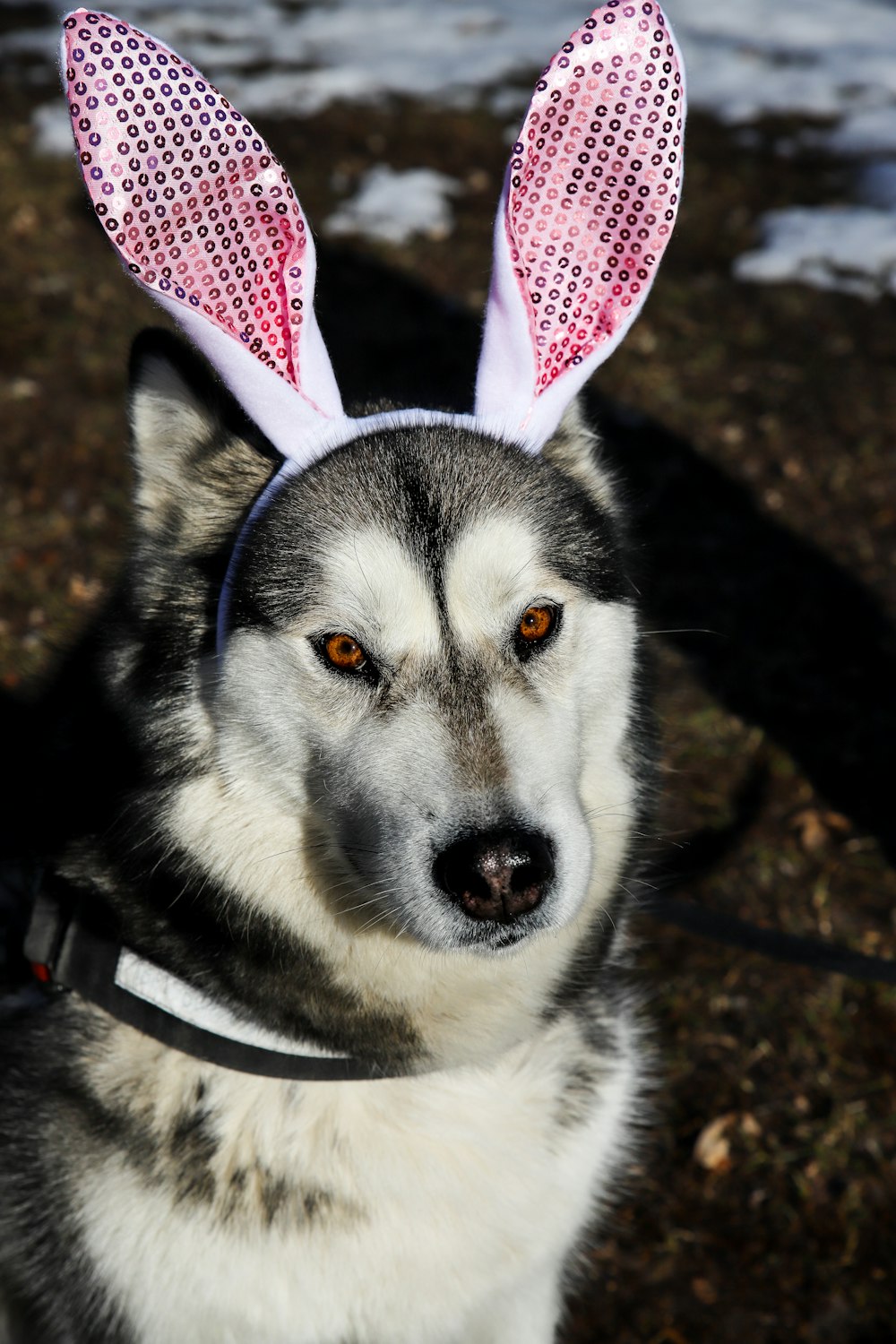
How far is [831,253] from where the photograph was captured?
299 inches

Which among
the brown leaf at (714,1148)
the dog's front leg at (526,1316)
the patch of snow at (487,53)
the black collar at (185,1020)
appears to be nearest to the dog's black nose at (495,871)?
the black collar at (185,1020)

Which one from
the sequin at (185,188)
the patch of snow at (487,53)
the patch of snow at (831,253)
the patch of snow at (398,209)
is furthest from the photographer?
the patch of snow at (487,53)

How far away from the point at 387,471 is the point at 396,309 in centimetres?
563

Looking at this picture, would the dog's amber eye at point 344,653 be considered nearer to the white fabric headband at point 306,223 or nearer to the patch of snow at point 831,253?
the white fabric headband at point 306,223

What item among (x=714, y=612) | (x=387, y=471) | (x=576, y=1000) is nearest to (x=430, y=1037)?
(x=576, y=1000)

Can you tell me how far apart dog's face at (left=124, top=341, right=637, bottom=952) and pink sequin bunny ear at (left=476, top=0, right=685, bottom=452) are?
164 mm

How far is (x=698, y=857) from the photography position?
4.23 metres

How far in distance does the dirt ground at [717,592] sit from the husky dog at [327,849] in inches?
20.5

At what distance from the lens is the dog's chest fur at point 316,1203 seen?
2252mm

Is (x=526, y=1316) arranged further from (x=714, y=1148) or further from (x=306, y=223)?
(x=306, y=223)

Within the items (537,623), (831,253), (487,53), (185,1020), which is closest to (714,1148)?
(185,1020)

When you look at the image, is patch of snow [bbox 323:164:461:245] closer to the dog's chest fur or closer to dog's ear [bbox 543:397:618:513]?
dog's ear [bbox 543:397:618:513]

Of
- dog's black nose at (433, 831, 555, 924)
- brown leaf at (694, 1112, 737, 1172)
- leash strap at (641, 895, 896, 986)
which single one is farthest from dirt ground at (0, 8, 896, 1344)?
dog's black nose at (433, 831, 555, 924)

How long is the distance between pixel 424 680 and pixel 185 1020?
0.84 m
